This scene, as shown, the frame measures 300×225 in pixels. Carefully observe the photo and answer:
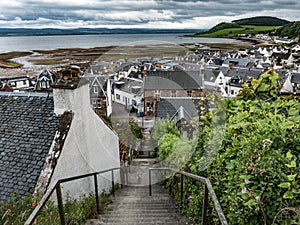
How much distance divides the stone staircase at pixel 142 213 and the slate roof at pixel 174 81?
16.0 meters

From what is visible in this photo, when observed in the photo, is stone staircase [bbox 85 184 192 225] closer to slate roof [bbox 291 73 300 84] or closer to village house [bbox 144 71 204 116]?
village house [bbox 144 71 204 116]

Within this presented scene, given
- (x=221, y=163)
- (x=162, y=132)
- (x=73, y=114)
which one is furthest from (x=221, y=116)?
(x=162, y=132)

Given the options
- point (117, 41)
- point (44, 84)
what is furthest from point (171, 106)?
point (117, 41)

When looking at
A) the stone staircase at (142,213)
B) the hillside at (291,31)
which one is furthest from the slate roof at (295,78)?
the hillside at (291,31)

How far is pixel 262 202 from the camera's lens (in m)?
2.24

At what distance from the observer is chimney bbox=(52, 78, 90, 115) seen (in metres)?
5.25

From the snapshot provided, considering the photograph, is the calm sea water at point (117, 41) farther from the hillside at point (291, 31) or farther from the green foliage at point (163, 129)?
the hillside at point (291, 31)

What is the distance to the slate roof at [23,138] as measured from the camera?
14.9 feet

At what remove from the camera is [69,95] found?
533 cm

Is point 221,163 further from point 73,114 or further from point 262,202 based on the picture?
point 73,114

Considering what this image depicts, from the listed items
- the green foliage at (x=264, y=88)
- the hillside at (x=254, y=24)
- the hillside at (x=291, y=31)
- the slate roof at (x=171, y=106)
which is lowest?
the slate roof at (x=171, y=106)

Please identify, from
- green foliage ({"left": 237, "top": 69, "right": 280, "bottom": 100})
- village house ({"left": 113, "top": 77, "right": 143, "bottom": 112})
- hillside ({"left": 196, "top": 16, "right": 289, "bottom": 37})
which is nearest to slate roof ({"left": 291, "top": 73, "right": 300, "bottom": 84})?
village house ({"left": 113, "top": 77, "right": 143, "bottom": 112})

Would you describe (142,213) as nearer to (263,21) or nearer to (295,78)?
(295,78)

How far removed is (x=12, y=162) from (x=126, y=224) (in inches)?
99.9
